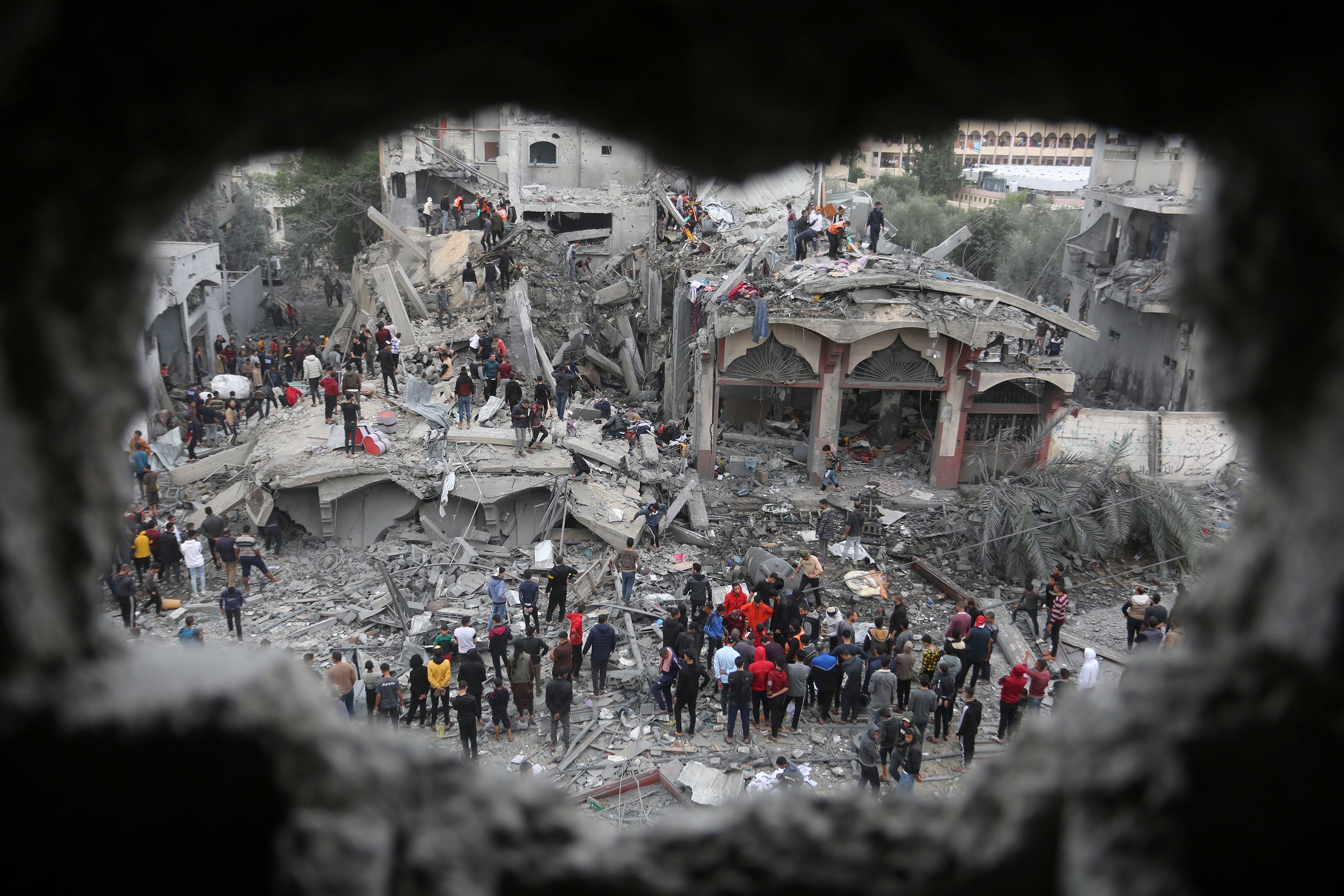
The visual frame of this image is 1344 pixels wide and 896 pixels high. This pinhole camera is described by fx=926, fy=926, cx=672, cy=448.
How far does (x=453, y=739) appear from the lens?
452 inches

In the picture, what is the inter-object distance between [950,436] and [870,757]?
1173cm

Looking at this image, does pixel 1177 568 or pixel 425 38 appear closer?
pixel 425 38

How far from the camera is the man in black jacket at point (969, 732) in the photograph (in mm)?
10781

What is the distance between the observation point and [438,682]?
440 inches

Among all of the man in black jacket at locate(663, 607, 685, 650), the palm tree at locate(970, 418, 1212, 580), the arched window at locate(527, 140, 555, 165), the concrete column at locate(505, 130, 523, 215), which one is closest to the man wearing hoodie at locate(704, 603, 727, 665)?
the man in black jacket at locate(663, 607, 685, 650)

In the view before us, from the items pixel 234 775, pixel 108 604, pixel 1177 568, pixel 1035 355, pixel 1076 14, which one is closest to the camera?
pixel 1076 14

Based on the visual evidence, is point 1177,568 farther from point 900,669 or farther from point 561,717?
point 561,717

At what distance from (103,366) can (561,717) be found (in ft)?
31.0

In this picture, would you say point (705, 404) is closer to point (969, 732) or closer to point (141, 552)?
point (969, 732)

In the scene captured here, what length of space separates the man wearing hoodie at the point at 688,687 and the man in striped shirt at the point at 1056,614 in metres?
5.57

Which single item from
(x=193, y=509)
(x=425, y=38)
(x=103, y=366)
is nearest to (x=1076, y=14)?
(x=425, y=38)

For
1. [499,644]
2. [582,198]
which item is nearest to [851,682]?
[499,644]

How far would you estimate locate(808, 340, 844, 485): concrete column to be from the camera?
19766 millimetres

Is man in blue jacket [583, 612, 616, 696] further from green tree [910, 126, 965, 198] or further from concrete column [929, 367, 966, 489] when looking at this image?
green tree [910, 126, 965, 198]
